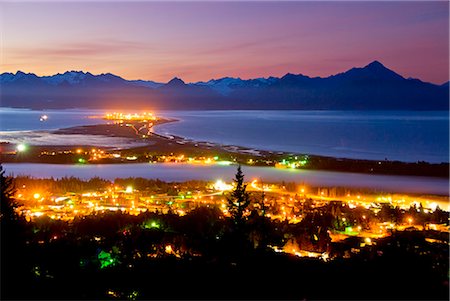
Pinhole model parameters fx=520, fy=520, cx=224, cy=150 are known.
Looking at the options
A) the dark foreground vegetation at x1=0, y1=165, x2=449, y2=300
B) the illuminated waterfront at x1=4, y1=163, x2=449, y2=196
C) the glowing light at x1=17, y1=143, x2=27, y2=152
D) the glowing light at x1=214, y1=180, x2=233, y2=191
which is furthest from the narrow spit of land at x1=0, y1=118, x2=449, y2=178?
the dark foreground vegetation at x1=0, y1=165, x2=449, y2=300

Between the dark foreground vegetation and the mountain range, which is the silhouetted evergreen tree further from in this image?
the mountain range

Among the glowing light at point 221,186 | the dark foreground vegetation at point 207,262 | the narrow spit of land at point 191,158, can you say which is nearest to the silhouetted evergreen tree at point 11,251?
the dark foreground vegetation at point 207,262

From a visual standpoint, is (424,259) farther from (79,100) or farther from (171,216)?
(79,100)

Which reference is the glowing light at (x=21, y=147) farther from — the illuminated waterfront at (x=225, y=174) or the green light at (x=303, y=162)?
the green light at (x=303, y=162)

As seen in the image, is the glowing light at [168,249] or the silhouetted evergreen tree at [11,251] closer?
the silhouetted evergreen tree at [11,251]

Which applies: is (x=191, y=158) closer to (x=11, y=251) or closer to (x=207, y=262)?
(x=207, y=262)

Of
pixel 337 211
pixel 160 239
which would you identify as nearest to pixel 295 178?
pixel 337 211

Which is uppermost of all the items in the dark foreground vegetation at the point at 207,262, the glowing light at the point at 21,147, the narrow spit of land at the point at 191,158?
the dark foreground vegetation at the point at 207,262

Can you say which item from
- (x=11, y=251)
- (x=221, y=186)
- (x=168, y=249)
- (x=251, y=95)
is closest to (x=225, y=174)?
(x=221, y=186)
